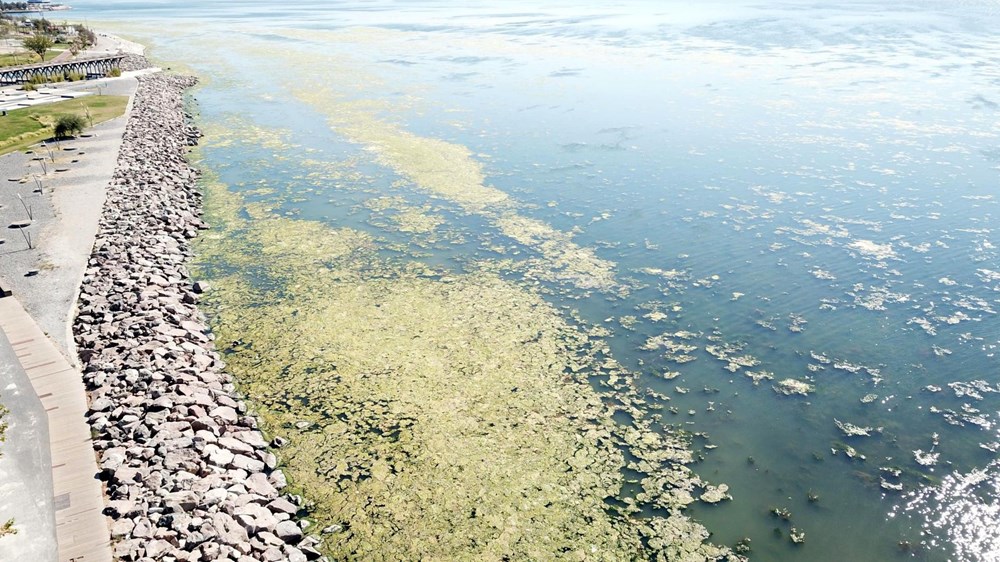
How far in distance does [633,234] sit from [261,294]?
11.2 m

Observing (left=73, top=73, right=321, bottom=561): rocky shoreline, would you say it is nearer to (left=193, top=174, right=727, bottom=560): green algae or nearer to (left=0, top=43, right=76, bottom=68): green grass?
(left=193, top=174, right=727, bottom=560): green algae

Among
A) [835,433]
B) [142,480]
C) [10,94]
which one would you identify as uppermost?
[10,94]

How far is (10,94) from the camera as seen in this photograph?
124ft

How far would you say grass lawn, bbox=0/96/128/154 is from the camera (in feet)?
92.9

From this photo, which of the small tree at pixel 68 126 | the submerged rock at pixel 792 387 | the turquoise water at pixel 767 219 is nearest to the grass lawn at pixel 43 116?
the small tree at pixel 68 126

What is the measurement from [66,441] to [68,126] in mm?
24730

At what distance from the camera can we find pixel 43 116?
3192 cm

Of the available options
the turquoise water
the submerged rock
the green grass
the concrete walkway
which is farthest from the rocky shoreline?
the green grass

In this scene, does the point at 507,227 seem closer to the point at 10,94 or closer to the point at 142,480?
the point at 142,480

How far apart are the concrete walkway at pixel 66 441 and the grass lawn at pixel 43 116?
18.4 metres

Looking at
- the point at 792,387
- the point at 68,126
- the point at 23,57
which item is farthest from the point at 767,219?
the point at 23,57

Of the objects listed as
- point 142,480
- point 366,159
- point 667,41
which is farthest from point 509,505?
point 667,41

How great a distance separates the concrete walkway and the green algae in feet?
9.38

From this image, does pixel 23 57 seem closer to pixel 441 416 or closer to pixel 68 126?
pixel 68 126
